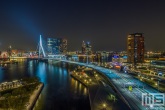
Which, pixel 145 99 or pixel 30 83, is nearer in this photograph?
pixel 145 99

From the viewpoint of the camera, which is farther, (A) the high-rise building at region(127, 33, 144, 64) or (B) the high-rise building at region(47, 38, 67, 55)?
(B) the high-rise building at region(47, 38, 67, 55)

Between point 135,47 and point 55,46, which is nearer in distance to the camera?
point 135,47

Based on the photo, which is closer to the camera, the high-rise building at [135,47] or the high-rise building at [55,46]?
the high-rise building at [135,47]

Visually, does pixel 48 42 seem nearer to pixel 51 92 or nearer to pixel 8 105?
pixel 51 92

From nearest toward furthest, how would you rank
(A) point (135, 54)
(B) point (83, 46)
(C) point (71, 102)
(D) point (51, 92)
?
(C) point (71, 102) → (D) point (51, 92) → (A) point (135, 54) → (B) point (83, 46)

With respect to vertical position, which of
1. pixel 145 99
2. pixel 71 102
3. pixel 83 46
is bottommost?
pixel 71 102

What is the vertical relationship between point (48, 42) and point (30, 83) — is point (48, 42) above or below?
above

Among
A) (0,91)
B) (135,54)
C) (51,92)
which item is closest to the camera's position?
(0,91)

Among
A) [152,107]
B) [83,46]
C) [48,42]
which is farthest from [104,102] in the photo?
[83,46]
